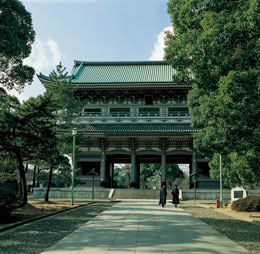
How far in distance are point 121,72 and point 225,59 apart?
29.2 meters

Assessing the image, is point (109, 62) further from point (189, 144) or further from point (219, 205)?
point (219, 205)

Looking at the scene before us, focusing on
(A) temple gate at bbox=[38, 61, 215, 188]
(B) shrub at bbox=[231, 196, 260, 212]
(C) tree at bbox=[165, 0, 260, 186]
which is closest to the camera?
(C) tree at bbox=[165, 0, 260, 186]

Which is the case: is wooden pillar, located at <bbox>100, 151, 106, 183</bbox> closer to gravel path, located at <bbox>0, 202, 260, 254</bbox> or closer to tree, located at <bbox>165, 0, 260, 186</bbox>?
gravel path, located at <bbox>0, 202, 260, 254</bbox>

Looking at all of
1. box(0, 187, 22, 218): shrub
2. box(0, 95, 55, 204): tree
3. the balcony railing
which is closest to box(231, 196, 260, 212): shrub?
box(0, 95, 55, 204): tree

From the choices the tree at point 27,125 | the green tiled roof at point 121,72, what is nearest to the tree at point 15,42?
the tree at point 27,125

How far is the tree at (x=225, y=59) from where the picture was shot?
920cm

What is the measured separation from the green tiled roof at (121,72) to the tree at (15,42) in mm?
20739

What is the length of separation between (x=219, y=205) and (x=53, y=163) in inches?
503

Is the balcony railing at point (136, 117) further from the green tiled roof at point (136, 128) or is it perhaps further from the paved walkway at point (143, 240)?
the paved walkway at point (143, 240)

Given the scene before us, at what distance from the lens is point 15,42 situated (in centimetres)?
1243

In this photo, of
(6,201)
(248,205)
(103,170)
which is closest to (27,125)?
(6,201)

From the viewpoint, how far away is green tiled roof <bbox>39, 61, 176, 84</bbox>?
3606 cm

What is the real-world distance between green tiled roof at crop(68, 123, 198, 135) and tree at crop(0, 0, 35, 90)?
16356 millimetres

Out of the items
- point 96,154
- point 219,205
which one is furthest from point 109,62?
point 219,205
